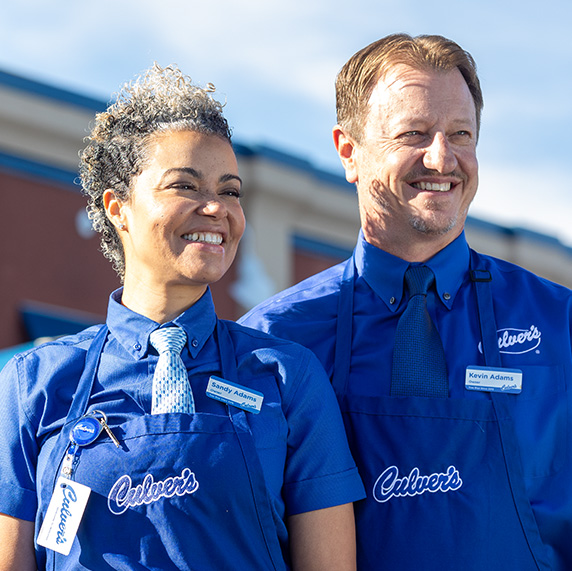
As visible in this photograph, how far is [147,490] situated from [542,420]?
1106 mm

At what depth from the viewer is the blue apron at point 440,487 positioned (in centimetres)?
259

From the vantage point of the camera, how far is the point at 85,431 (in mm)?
2359

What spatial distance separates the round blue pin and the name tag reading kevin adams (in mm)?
279

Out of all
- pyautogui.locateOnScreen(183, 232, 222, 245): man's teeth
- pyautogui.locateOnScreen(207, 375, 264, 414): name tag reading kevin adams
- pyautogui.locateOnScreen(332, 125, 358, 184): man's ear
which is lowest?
pyautogui.locateOnScreen(207, 375, 264, 414): name tag reading kevin adams

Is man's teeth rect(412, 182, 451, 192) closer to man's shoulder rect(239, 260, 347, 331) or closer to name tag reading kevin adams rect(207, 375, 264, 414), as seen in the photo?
man's shoulder rect(239, 260, 347, 331)

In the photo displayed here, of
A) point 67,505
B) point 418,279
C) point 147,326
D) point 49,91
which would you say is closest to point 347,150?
point 418,279

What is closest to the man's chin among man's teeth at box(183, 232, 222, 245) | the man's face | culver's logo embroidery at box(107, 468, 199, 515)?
the man's face

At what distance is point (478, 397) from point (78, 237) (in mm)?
7982

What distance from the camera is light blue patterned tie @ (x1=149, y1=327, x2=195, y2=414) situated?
7.88 ft

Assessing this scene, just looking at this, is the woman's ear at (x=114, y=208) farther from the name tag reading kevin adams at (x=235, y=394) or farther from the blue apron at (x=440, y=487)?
the blue apron at (x=440, y=487)

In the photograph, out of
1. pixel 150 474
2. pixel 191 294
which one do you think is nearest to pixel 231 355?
pixel 191 294

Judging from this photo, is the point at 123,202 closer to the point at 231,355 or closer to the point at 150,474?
the point at 231,355

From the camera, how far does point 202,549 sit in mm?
2268

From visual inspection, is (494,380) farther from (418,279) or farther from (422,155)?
(422,155)
